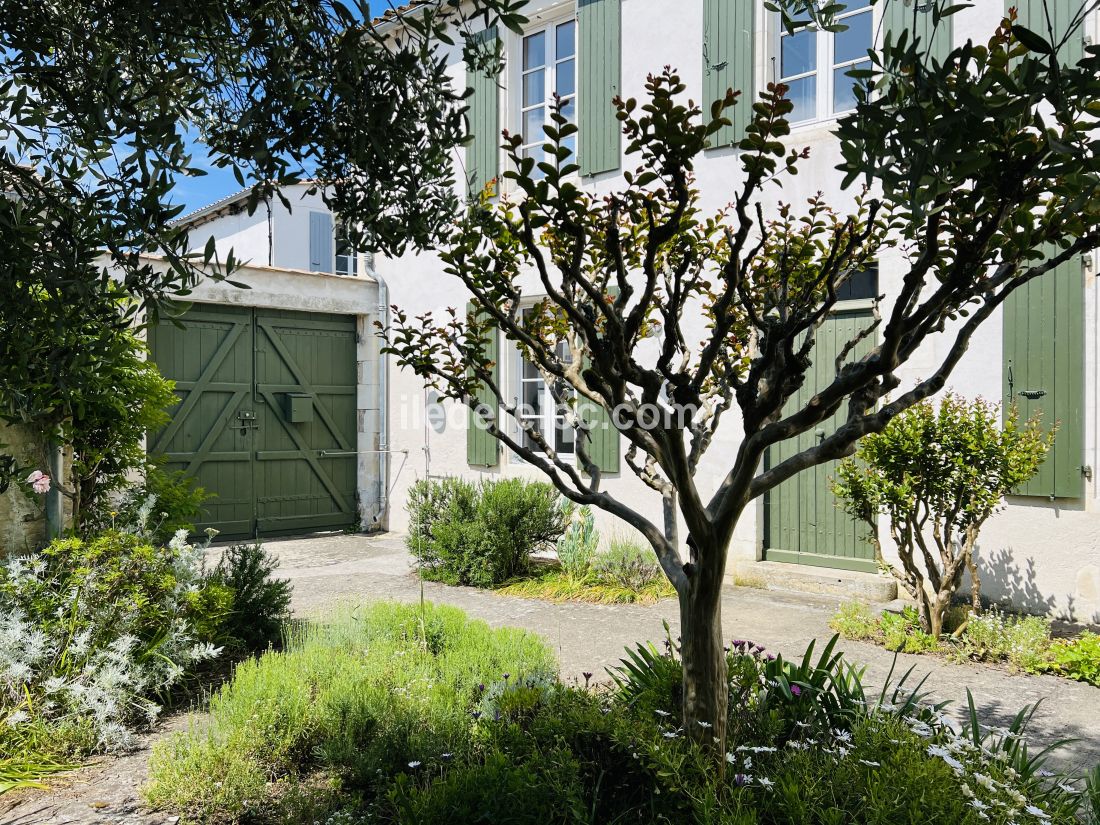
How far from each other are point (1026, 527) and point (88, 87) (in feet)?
19.1

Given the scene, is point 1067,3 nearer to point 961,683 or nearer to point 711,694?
point 961,683

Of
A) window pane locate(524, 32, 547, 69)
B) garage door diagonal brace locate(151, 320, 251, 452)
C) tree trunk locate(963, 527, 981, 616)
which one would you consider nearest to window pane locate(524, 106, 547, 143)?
window pane locate(524, 32, 547, 69)

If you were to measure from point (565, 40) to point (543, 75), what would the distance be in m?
0.41

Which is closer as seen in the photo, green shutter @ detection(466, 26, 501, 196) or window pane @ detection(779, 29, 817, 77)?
window pane @ detection(779, 29, 817, 77)

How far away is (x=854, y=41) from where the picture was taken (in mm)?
6355

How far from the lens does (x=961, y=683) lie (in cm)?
418

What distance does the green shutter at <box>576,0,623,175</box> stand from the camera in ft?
24.5

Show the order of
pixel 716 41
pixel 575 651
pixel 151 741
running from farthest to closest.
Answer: pixel 716 41
pixel 575 651
pixel 151 741

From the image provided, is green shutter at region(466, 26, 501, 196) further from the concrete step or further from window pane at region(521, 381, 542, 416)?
the concrete step

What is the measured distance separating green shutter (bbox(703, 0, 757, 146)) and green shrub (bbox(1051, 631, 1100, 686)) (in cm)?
439

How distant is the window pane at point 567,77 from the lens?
319 inches

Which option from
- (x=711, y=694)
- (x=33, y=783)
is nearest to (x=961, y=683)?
(x=711, y=694)

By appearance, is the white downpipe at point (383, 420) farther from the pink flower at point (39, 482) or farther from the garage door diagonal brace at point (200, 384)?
the pink flower at point (39, 482)

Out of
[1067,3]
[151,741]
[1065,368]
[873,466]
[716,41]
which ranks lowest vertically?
[151,741]
